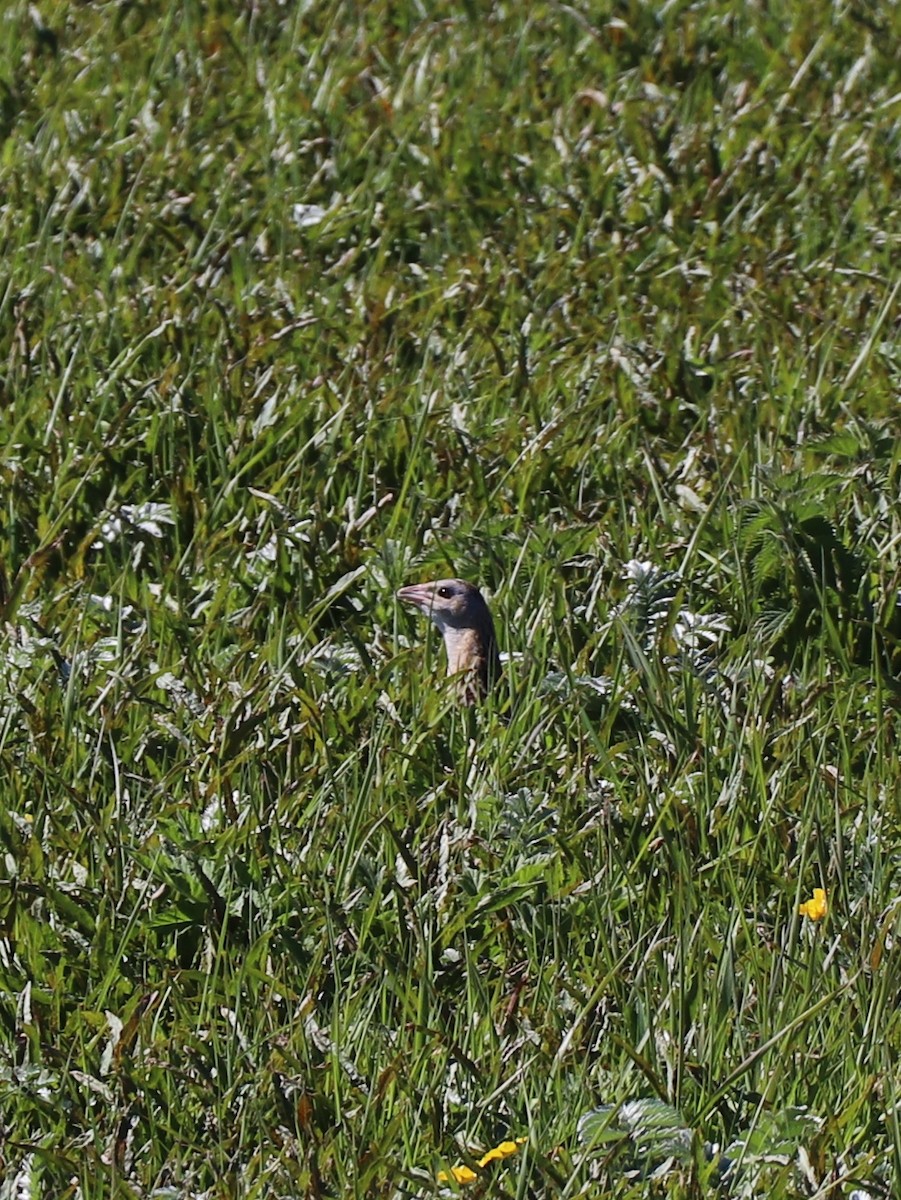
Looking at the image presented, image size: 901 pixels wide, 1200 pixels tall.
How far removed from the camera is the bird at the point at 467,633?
413 cm

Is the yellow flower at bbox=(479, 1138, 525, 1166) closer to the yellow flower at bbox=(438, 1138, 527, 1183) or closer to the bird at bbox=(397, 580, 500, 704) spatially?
the yellow flower at bbox=(438, 1138, 527, 1183)

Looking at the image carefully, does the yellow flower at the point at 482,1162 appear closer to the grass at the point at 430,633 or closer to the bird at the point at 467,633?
the grass at the point at 430,633

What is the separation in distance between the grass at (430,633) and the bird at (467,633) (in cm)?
6

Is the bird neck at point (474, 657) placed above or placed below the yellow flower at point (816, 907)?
below

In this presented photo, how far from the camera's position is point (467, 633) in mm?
4172

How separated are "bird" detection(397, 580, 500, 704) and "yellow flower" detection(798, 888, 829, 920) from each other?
0.90m

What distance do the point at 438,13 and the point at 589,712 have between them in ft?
14.3

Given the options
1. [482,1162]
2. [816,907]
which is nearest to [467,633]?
[816,907]

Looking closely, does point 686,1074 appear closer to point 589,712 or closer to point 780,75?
point 589,712

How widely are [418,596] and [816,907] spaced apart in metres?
1.22

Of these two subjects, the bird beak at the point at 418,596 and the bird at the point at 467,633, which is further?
the bird beak at the point at 418,596

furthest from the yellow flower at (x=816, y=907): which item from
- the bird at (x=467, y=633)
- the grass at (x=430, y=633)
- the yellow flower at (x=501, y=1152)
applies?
the bird at (x=467, y=633)

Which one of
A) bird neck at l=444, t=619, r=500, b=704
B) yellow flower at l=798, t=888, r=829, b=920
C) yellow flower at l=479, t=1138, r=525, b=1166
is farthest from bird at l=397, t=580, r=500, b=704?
yellow flower at l=479, t=1138, r=525, b=1166

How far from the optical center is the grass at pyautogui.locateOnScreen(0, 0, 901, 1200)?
306 centimetres
